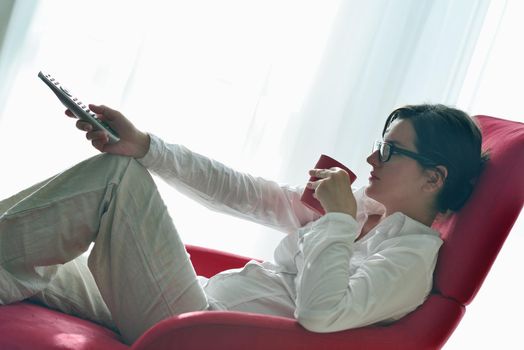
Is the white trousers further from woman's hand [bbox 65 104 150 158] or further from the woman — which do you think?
woman's hand [bbox 65 104 150 158]

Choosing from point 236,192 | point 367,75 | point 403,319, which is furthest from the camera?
point 367,75

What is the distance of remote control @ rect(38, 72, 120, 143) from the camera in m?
1.46

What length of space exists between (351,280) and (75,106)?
2.09 feet

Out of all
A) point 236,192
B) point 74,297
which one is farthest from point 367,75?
point 74,297

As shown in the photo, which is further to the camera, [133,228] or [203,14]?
[203,14]

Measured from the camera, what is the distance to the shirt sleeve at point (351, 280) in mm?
1269

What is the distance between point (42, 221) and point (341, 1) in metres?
1.73

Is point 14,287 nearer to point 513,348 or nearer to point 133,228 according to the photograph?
point 133,228

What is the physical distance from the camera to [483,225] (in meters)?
1.40

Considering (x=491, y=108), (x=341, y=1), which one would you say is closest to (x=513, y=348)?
(x=491, y=108)

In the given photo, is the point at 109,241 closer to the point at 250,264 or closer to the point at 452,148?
the point at 250,264

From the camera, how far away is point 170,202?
2.83m

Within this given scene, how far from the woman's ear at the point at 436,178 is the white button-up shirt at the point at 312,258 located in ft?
0.29

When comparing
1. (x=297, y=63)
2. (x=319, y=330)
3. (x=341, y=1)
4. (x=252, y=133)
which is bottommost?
(x=319, y=330)
